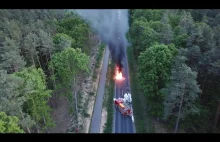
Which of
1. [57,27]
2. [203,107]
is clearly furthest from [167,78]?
[57,27]

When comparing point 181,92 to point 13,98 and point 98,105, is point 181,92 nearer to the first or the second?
point 98,105

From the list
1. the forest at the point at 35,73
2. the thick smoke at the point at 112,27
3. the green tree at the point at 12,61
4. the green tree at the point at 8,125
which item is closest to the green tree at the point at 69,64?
the forest at the point at 35,73

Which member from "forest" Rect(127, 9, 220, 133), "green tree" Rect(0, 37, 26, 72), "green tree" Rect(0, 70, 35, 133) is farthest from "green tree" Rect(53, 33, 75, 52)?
"green tree" Rect(0, 70, 35, 133)

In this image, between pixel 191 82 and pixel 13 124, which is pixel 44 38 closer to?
pixel 13 124

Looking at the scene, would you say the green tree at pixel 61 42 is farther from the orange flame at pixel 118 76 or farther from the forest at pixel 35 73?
the orange flame at pixel 118 76

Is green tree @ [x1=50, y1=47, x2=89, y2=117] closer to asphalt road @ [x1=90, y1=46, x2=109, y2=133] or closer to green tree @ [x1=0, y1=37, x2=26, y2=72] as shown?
green tree @ [x1=0, y1=37, x2=26, y2=72]

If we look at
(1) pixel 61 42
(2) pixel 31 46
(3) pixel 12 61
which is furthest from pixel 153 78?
(3) pixel 12 61
